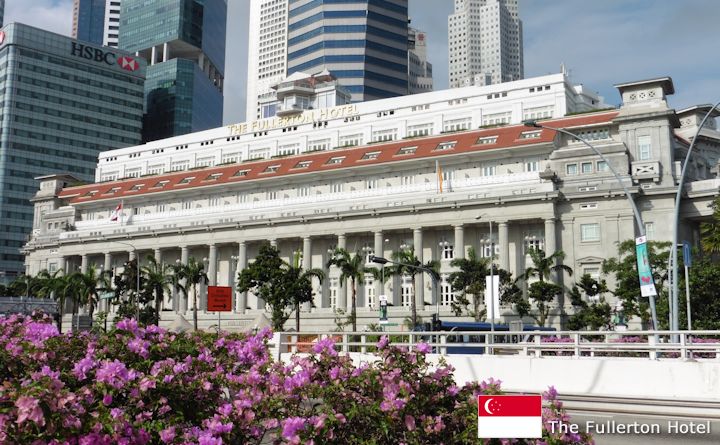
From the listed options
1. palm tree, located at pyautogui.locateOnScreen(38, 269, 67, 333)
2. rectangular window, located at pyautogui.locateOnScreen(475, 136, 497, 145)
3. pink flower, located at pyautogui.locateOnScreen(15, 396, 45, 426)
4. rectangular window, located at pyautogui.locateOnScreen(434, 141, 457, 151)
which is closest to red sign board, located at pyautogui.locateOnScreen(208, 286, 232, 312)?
rectangular window, located at pyautogui.locateOnScreen(434, 141, 457, 151)

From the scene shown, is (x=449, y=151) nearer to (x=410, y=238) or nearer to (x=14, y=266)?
(x=410, y=238)

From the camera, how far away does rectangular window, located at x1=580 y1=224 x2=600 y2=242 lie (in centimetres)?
7312

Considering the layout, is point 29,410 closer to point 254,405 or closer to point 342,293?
point 254,405

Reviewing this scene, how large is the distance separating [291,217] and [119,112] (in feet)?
339

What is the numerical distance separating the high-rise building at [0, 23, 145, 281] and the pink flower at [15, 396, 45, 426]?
163688 mm

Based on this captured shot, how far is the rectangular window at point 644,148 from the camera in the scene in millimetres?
75812

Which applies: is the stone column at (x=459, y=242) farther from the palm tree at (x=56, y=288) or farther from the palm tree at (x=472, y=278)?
the palm tree at (x=56, y=288)

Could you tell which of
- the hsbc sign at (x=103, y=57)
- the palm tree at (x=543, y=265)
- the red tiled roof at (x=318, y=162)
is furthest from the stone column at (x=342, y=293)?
the hsbc sign at (x=103, y=57)

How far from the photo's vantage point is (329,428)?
312 inches

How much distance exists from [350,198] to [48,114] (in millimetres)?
105196

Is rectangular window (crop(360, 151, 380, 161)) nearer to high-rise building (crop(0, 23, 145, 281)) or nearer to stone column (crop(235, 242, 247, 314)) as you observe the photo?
stone column (crop(235, 242, 247, 314))

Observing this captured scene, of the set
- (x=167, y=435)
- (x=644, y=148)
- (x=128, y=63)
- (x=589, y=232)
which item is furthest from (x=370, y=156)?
(x=128, y=63)

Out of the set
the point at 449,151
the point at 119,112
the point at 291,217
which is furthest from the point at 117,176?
the point at 449,151

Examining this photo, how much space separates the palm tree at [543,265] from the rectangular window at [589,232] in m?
4.26
